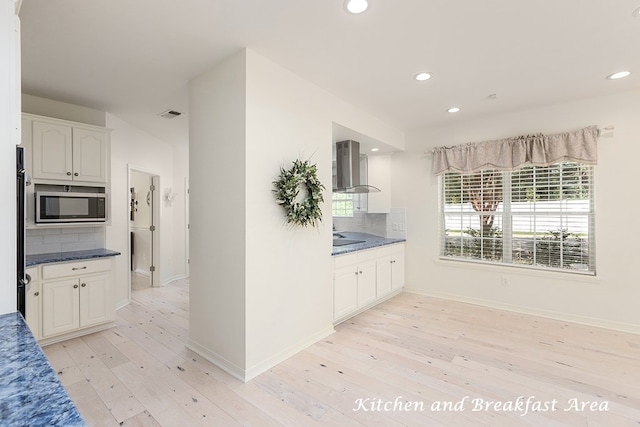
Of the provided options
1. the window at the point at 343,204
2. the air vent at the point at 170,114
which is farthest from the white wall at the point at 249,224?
the window at the point at 343,204

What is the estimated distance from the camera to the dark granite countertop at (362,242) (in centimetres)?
359

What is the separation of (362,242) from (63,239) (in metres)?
3.60

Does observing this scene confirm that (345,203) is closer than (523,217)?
No

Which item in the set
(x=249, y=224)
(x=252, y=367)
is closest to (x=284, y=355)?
(x=252, y=367)

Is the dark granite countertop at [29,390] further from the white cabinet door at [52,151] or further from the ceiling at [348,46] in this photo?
the white cabinet door at [52,151]

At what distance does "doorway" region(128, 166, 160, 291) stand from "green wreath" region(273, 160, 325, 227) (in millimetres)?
3173

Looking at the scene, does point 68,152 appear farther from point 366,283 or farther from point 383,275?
point 383,275

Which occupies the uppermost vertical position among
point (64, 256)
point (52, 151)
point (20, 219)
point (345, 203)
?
point (52, 151)

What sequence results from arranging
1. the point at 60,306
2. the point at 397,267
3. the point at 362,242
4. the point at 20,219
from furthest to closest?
the point at 397,267 → the point at 362,242 → the point at 60,306 → the point at 20,219

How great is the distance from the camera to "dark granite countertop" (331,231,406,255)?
3588 mm

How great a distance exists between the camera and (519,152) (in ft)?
12.9

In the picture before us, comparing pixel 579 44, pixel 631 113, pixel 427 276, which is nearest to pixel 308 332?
pixel 427 276

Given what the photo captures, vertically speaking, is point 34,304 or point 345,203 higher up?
point 345,203

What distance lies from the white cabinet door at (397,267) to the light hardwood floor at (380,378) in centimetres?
105
